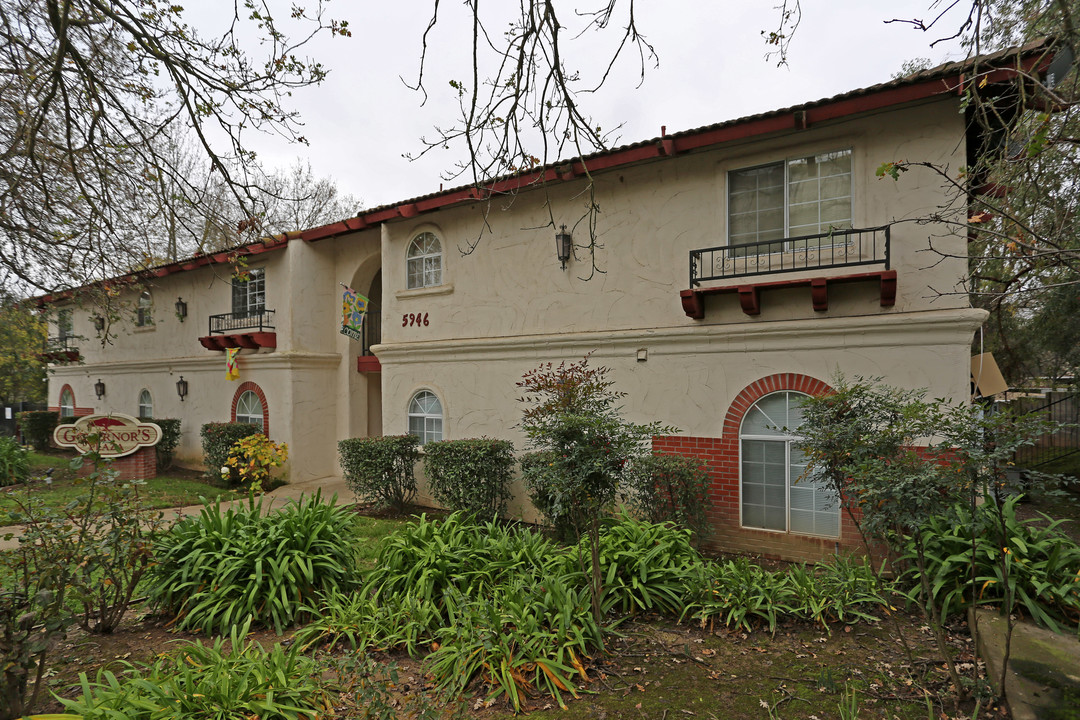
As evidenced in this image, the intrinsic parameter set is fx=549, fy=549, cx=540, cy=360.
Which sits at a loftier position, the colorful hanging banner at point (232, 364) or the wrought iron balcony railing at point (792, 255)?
the wrought iron balcony railing at point (792, 255)

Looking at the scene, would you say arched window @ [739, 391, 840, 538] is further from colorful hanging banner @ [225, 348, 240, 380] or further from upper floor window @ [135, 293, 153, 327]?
upper floor window @ [135, 293, 153, 327]

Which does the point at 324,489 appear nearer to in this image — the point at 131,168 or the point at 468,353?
the point at 468,353

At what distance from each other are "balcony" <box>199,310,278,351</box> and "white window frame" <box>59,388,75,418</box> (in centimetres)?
991

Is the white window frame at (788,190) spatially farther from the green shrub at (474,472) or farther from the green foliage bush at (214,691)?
the green foliage bush at (214,691)

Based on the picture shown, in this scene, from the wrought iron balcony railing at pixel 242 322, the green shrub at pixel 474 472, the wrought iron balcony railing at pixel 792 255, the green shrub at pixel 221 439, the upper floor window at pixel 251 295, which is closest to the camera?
the wrought iron balcony railing at pixel 792 255

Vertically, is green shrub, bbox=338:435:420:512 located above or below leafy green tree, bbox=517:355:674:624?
below

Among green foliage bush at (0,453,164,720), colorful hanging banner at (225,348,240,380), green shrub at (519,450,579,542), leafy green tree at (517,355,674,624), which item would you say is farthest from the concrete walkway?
leafy green tree at (517,355,674,624)

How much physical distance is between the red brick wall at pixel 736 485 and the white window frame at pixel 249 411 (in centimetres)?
1004

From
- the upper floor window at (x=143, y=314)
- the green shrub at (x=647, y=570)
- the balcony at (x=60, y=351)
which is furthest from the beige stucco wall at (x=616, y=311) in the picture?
the balcony at (x=60, y=351)

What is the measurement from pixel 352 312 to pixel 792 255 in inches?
321

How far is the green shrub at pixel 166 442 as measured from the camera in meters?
14.6

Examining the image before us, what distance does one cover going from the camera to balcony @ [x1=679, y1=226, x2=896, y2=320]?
21.0 feet

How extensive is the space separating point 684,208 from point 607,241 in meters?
1.25

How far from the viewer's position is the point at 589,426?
4660mm
